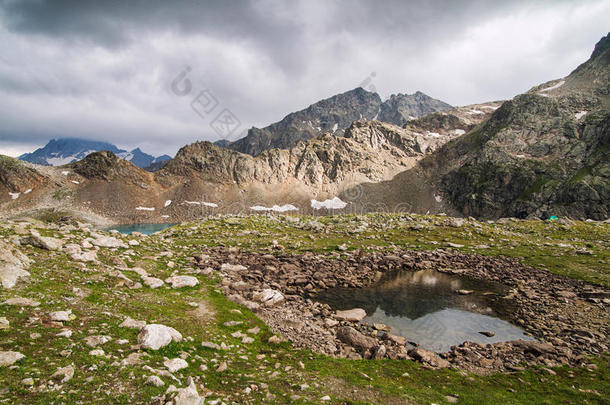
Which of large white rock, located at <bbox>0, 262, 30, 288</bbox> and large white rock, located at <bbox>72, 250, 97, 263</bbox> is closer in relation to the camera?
large white rock, located at <bbox>0, 262, 30, 288</bbox>

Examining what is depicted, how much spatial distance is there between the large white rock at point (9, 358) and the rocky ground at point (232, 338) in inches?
1.1

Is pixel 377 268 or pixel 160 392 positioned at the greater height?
pixel 160 392

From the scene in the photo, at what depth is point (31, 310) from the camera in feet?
33.1

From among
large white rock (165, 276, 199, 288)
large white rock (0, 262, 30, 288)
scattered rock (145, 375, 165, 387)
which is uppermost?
large white rock (0, 262, 30, 288)

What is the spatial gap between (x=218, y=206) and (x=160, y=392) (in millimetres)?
181121

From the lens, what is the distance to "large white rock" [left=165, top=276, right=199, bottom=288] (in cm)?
1858

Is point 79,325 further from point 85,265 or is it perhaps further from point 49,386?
point 85,265

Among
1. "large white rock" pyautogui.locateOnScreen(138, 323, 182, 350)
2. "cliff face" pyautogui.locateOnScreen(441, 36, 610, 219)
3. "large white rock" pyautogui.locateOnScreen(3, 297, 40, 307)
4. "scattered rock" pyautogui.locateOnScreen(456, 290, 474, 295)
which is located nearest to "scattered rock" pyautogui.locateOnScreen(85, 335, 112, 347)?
"large white rock" pyautogui.locateOnScreen(138, 323, 182, 350)

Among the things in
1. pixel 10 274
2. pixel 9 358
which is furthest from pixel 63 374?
pixel 10 274

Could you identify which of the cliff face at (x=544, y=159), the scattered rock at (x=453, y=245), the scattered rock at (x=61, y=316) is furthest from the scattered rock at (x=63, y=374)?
the cliff face at (x=544, y=159)

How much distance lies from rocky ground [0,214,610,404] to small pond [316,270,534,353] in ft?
4.96

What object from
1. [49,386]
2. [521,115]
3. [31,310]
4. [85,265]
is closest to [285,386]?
[49,386]

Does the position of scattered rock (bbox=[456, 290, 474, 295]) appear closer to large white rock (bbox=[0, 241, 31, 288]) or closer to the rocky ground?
the rocky ground

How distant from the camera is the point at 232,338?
513 inches
